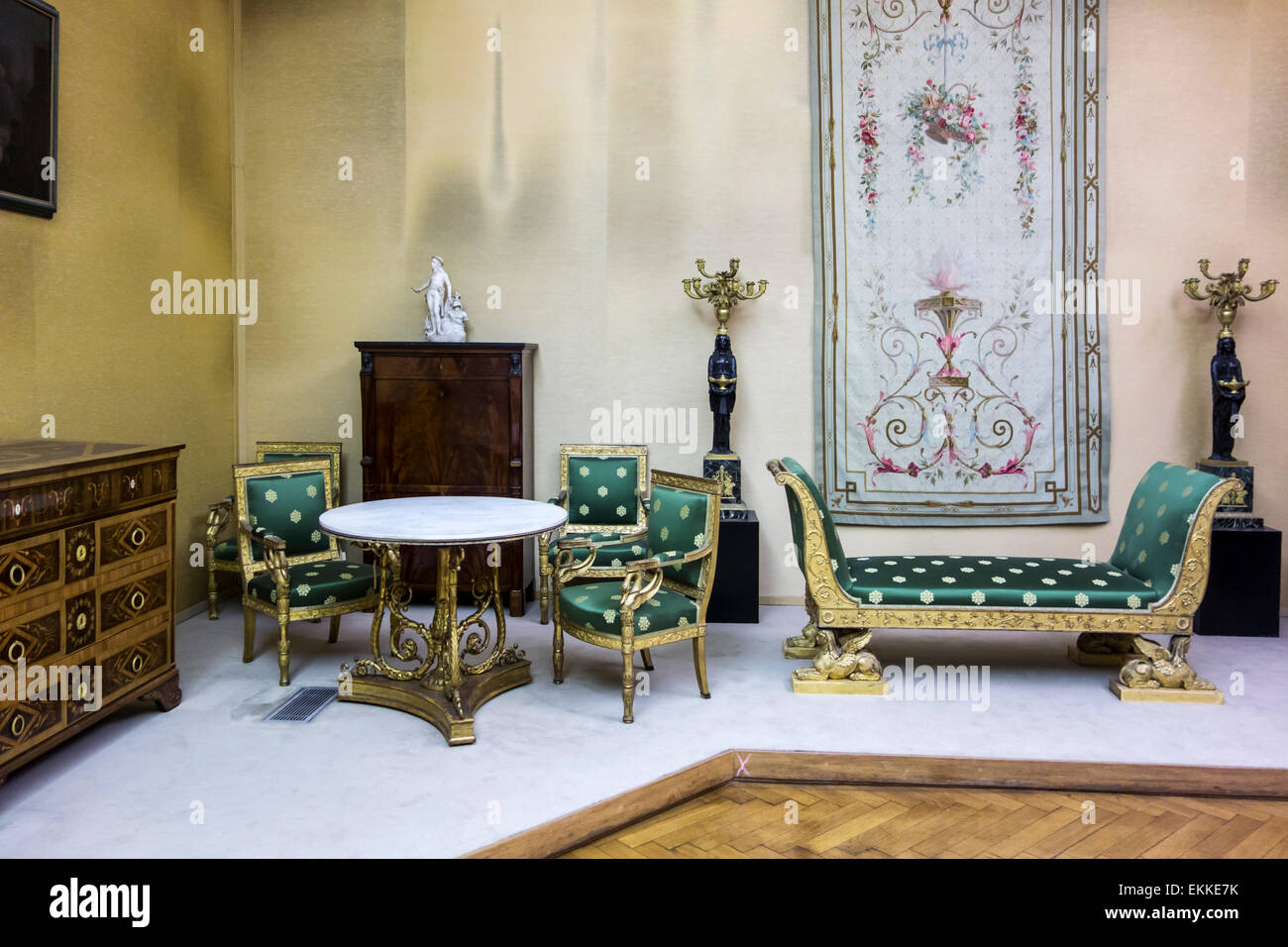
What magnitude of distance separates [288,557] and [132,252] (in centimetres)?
190

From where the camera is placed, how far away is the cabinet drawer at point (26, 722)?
2830mm

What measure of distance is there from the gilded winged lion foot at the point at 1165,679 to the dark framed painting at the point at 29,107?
5.53 m

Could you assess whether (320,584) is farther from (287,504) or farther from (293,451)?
(293,451)

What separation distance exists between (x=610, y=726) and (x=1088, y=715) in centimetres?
213

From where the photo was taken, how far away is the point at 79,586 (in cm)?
320

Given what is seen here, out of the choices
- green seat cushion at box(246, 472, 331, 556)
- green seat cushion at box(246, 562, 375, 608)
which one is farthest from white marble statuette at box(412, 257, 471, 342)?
green seat cushion at box(246, 562, 375, 608)

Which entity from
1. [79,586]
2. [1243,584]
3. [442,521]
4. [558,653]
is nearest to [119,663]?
[79,586]

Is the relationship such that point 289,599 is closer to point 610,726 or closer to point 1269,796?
point 610,726

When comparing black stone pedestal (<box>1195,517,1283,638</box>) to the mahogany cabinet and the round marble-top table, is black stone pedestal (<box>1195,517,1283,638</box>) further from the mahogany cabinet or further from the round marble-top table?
the mahogany cabinet

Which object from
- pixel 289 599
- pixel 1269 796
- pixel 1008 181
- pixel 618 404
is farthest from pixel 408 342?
pixel 1269 796

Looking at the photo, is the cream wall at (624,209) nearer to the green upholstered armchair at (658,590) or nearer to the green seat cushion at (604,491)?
the green seat cushion at (604,491)

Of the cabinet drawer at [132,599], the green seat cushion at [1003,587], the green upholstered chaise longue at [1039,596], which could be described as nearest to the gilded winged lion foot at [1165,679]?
the green upholstered chaise longue at [1039,596]
